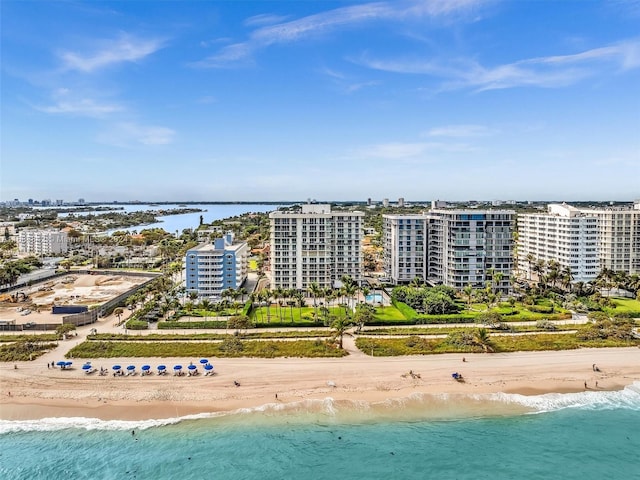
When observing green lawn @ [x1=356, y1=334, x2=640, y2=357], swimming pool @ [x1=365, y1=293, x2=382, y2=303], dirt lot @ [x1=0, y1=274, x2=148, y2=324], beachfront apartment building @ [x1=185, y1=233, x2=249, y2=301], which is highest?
beachfront apartment building @ [x1=185, y1=233, x2=249, y2=301]

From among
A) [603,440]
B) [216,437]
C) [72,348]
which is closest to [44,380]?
[72,348]

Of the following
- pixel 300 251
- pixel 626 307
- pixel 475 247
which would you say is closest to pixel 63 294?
pixel 300 251

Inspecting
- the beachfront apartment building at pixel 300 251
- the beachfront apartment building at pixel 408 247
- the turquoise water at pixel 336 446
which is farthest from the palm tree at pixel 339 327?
the beachfront apartment building at pixel 408 247

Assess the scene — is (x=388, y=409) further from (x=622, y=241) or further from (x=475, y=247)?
(x=622, y=241)

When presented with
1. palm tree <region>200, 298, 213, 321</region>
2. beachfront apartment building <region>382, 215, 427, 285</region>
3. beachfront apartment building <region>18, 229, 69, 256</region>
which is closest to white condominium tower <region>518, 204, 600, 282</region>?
beachfront apartment building <region>382, 215, 427, 285</region>

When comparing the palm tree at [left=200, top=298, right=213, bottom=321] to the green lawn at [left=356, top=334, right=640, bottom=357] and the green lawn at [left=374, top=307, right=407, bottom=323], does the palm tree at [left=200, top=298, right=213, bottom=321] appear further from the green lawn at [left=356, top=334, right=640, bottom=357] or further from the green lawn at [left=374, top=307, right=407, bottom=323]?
the green lawn at [left=374, top=307, right=407, bottom=323]
